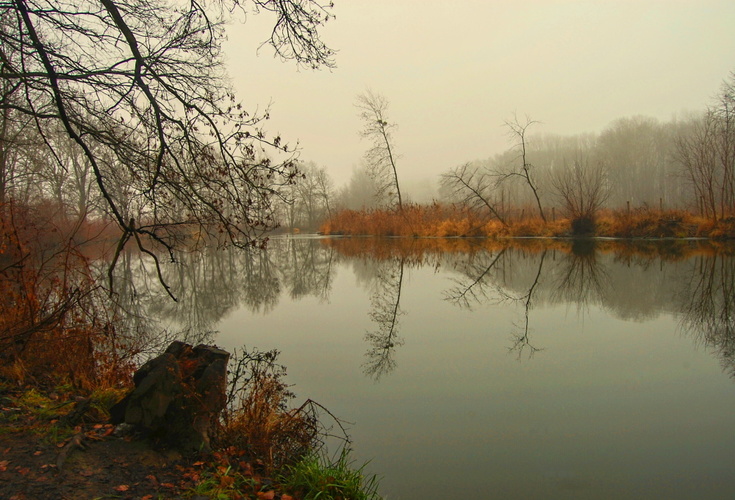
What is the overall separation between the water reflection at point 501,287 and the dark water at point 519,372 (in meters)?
0.06

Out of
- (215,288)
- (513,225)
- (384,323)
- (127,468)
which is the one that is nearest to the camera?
(127,468)

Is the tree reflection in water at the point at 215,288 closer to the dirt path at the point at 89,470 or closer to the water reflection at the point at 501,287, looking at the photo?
the water reflection at the point at 501,287

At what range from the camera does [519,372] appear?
4723 millimetres

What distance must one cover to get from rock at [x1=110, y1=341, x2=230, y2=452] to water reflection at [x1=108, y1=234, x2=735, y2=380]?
1.96 metres

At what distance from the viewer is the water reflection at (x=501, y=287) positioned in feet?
21.6

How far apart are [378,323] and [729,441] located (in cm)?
476

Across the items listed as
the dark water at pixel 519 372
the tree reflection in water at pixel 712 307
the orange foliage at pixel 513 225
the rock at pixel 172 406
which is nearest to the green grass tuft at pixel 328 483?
the dark water at pixel 519 372

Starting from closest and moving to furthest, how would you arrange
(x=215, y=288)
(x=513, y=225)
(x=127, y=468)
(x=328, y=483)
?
(x=328, y=483) → (x=127, y=468) → (x=215, y=288) → (x=513, y=225)

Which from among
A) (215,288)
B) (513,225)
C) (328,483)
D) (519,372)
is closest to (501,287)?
(519,372)

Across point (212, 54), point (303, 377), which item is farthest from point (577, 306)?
point (212, 54)

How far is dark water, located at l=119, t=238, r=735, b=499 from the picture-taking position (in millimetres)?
2916

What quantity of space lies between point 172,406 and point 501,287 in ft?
26.4

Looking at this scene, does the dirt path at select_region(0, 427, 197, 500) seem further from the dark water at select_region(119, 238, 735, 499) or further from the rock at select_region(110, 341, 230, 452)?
the dark water at select_region(119, 238, 735, 499)

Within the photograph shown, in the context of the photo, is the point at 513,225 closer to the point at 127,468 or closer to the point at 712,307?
the point at 712,307
